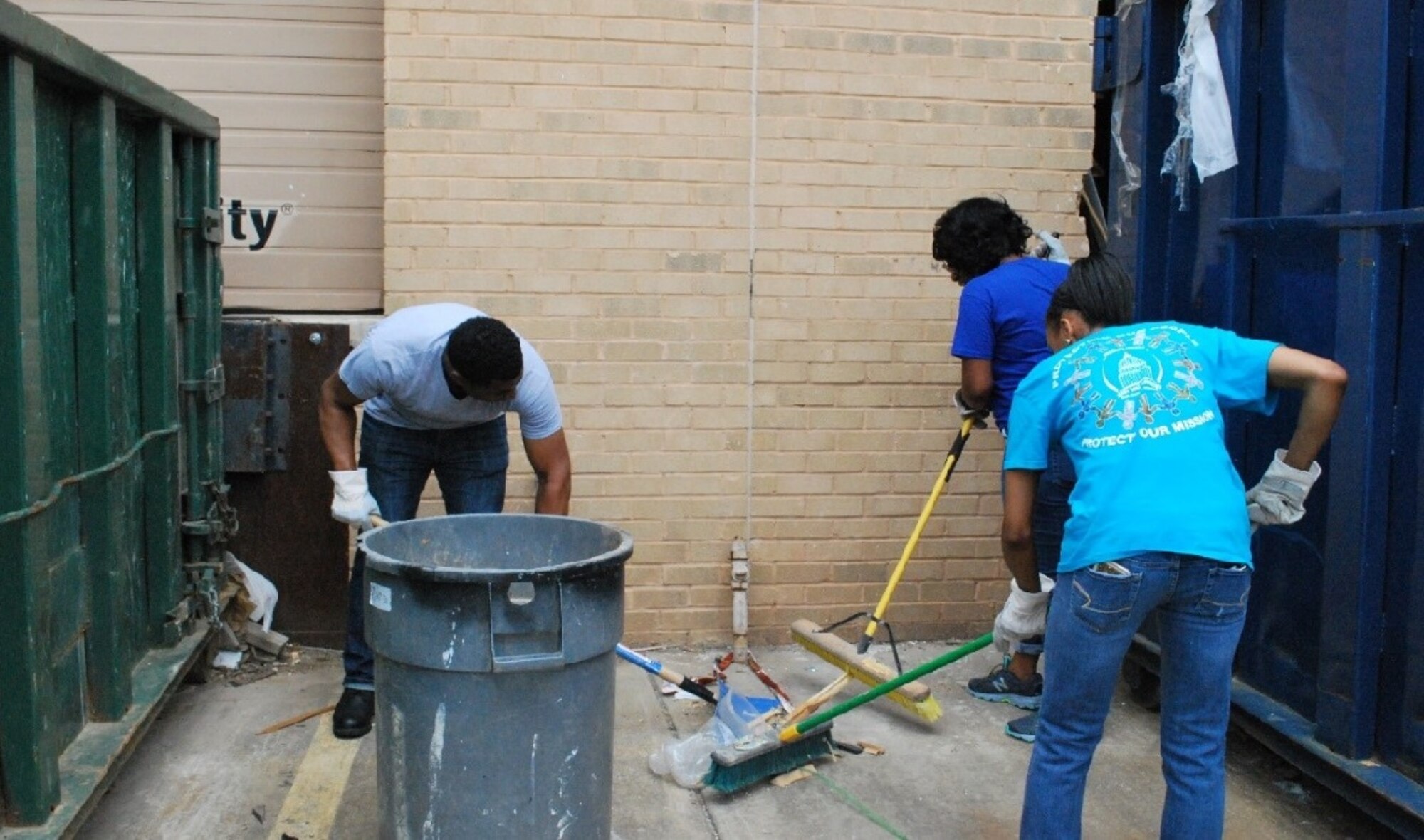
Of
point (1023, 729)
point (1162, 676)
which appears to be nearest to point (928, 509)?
point (1023, 729)

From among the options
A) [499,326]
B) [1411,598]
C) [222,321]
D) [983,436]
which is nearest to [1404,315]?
[1411,598]

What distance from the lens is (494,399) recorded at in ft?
13.7

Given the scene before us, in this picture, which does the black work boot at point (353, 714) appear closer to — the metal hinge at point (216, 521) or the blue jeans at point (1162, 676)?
the metal hinge at point (216, 521)

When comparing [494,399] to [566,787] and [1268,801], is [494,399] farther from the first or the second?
[1268,801]

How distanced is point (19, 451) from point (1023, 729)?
3395 mm

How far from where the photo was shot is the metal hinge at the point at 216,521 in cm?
505

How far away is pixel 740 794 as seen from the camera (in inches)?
170

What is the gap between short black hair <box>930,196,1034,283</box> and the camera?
4984 mm

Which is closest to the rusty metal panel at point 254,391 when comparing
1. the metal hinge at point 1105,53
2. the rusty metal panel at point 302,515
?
the rusty metal panel at point 302,515

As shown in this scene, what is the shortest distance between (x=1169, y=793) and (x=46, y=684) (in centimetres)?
284

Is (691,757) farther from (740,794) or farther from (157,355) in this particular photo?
(157,355)

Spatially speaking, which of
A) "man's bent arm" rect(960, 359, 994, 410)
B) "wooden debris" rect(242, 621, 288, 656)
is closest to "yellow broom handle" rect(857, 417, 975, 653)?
"man's bent arm" rect(960, 359, 994, 410)

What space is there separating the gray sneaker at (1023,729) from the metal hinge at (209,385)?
3251 mm

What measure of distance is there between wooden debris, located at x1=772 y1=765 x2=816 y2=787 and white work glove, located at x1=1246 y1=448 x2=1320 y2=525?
5.47ft
